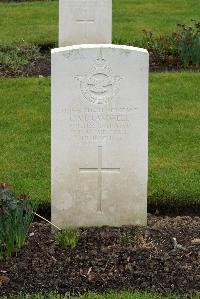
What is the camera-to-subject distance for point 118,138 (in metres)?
5.73

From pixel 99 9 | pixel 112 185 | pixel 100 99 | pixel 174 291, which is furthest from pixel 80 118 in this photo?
pixel 99 9

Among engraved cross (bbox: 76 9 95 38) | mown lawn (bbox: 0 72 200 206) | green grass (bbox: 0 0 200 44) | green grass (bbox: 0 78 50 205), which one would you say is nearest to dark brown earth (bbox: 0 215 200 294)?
mown lawn (bbox: 0 72 200 206)

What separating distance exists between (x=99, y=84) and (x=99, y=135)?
361 millimetres

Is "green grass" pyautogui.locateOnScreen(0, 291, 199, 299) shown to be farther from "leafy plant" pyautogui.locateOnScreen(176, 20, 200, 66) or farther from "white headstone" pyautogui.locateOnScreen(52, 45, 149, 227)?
"leafy plant" pyautogui.locateOnScreen(176, 20, 200, 66)

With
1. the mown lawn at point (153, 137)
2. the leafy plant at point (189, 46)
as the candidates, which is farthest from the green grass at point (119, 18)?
the mown lawn at point (153, 137)

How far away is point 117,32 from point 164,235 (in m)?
7.89

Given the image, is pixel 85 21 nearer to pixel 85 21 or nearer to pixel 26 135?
pixel 85 21

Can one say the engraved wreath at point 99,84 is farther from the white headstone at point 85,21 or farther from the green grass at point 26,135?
the white headstone at point 85,21

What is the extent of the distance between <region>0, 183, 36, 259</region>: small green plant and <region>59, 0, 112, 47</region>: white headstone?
4.39 m

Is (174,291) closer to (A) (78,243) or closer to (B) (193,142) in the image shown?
(A) (78,243)

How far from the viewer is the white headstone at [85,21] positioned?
9539 mm

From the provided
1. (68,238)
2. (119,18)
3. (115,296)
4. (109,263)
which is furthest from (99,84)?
(119,18)

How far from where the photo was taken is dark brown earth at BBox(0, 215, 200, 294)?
5176 millimetres

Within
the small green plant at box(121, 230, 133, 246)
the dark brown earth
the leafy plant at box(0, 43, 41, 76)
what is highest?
the leafy plant at box(0, 43, 41, 76)
